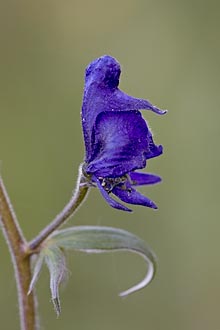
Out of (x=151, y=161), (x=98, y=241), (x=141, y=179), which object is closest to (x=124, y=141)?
(x=141, y=179)

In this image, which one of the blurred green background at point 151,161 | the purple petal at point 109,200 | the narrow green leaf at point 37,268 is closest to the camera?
the purple petal at point 109,200

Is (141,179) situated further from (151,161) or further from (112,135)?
(151,161)

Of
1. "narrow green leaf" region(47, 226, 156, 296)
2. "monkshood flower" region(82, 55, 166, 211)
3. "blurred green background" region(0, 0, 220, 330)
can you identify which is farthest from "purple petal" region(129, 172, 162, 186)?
"blurred green background" region(0, 0, 220, 330)

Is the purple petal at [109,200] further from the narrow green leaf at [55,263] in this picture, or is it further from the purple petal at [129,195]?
the narrow green leaf at [55,263]

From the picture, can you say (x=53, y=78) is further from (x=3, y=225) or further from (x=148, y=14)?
(x=3, y=225)

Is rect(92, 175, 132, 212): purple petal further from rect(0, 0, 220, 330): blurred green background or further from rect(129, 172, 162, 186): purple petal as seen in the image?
rect(0, 0, 220, 330): blurred green background

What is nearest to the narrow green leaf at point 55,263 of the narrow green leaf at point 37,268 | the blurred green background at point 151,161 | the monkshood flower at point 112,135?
the narrow green leaf at point 37,268

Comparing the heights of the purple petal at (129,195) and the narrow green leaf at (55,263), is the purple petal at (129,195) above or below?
above
